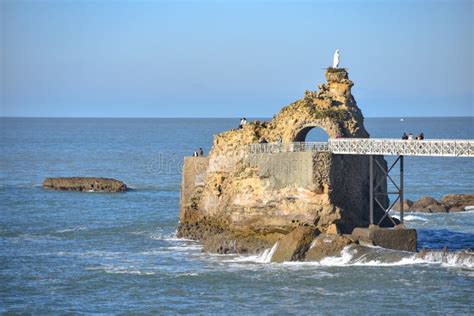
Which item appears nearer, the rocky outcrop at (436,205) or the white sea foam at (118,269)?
the white sea foam at (118,269)

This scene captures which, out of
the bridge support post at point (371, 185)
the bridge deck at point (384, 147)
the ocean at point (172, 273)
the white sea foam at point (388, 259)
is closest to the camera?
the ocean at point (172, 273)

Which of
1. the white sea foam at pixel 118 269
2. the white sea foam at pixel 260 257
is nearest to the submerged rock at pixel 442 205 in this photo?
the white sea foam at pixel 260 257

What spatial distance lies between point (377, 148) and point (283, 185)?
492cm

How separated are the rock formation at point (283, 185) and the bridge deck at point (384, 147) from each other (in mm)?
585

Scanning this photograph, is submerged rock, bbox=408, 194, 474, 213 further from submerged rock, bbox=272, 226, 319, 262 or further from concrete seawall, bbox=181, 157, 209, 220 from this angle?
submerged rock, bbox=272, 226, 319, 262

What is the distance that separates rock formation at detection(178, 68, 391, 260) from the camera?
178 ft

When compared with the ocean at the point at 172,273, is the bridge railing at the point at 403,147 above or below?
above

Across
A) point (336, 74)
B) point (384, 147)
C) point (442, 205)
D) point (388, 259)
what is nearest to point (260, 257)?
point (388, 259)

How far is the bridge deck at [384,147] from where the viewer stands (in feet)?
164

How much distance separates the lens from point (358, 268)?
49531mm

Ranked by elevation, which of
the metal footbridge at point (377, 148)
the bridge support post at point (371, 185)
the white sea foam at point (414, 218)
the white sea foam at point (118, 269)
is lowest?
the white sea foam at point (118, 269)

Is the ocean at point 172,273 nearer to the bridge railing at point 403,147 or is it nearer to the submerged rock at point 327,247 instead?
the submerged rock at point 327,247

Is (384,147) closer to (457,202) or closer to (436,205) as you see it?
(436,205)

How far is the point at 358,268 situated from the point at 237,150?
11.5 metres
